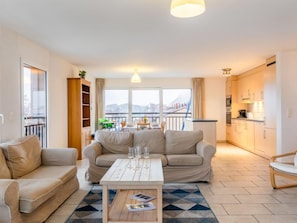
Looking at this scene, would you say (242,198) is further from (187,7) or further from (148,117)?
(148,117)

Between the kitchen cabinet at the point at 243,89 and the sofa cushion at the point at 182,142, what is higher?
the kitchen cabinet at the point at 243,89

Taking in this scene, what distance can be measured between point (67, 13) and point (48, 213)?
240 cm

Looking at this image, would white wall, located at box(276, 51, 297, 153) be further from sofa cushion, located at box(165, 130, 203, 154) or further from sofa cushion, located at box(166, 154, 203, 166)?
sofa cushion, located at box(166, 154, 203, 166)

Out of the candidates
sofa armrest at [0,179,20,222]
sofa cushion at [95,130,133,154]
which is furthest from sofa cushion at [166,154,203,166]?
sofa armrest at [0,179,20,222]

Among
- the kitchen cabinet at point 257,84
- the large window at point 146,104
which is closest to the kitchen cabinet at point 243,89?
the kitchen cabinet at point 257,84

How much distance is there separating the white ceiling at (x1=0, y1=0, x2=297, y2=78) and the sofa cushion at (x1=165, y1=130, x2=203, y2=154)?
66.7 inches

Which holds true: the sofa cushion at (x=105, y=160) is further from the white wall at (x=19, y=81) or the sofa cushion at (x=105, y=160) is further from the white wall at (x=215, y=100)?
the white wall at (x=215, y=100)

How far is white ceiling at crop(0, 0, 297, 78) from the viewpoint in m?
3.01

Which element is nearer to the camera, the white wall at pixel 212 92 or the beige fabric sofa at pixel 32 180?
the beige fabric sofa at pixel 32 180

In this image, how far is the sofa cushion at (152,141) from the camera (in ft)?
15.2

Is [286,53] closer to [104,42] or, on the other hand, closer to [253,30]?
[253,30]

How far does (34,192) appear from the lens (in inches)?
96.7

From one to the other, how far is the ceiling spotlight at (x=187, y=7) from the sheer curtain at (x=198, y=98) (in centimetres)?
714

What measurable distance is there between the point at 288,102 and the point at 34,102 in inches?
208
